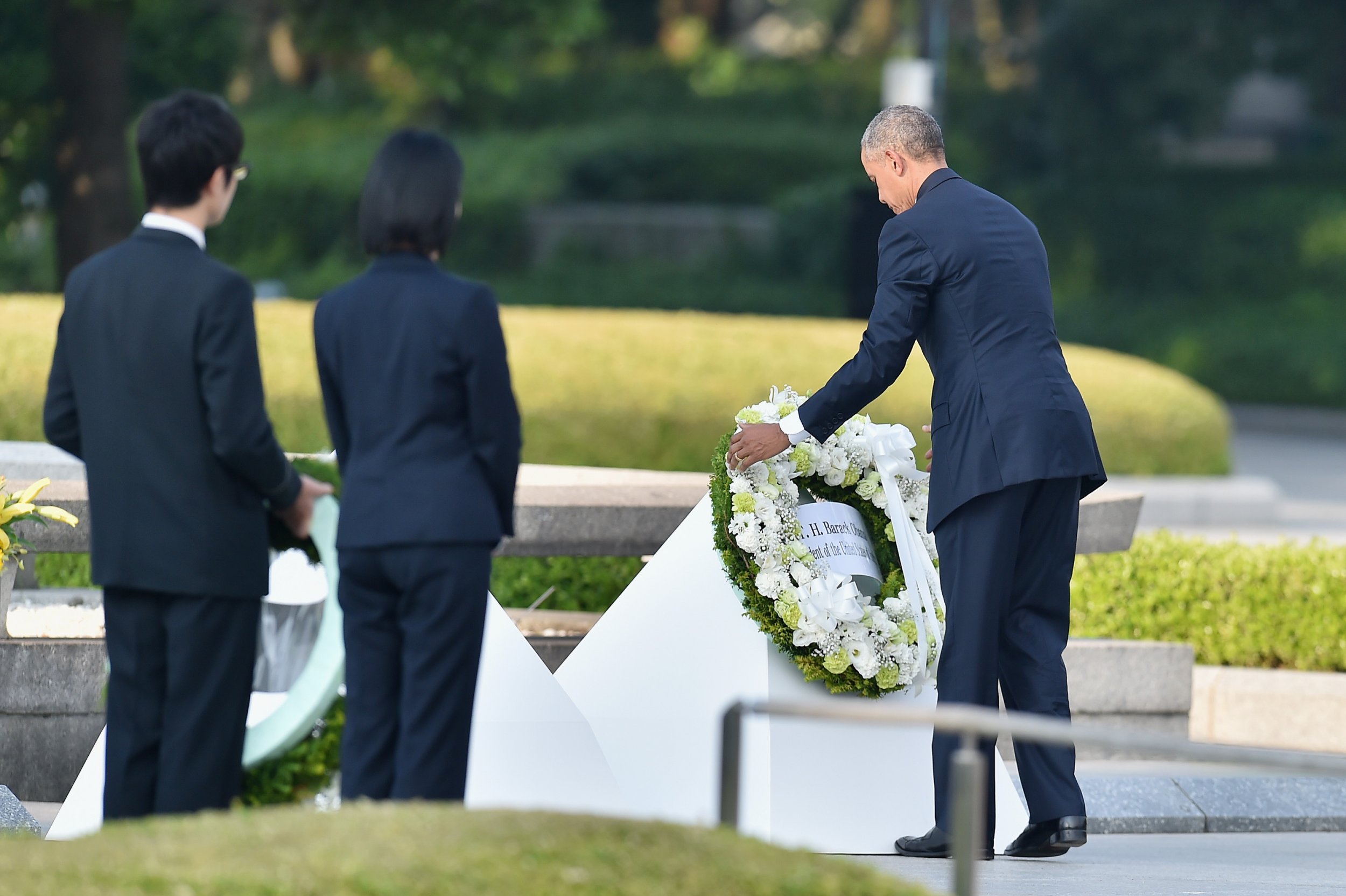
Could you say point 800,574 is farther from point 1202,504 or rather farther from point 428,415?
point 1202,504

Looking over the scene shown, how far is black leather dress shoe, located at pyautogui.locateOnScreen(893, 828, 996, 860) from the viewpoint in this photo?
4.59 meters

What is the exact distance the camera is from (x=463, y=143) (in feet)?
90.8

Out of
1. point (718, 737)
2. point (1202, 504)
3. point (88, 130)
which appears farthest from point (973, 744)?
point (88, 130)

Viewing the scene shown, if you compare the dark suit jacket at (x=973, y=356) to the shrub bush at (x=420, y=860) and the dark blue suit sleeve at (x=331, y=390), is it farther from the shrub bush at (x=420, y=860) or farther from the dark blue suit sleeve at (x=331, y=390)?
the shrub bush at (x=420, y=860)

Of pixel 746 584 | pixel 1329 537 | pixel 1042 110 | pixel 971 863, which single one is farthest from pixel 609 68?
pixel 971 863

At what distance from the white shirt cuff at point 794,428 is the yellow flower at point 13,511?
2137 millimetres

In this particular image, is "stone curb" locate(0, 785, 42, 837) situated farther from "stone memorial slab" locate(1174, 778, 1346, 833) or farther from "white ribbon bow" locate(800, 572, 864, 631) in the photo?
"stone memorial slab" locate(1174, 778, 1346, 833)

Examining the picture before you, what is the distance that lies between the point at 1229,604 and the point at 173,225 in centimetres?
488

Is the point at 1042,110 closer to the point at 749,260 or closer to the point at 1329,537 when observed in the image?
the point at 749,260

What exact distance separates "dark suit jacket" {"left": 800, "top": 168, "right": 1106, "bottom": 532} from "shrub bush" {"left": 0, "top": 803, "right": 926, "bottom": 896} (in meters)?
1.90

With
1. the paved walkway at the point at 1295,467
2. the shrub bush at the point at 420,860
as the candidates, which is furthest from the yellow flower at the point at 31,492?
the paved walkway at the point at 1295,467

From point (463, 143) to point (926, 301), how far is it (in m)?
23.9

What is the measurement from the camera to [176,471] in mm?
3486

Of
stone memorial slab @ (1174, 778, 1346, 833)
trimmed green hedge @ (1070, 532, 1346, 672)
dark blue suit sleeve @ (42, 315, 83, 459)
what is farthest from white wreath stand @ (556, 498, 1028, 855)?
trimmed green hedge @ (1070, 532, 1346, 672)
